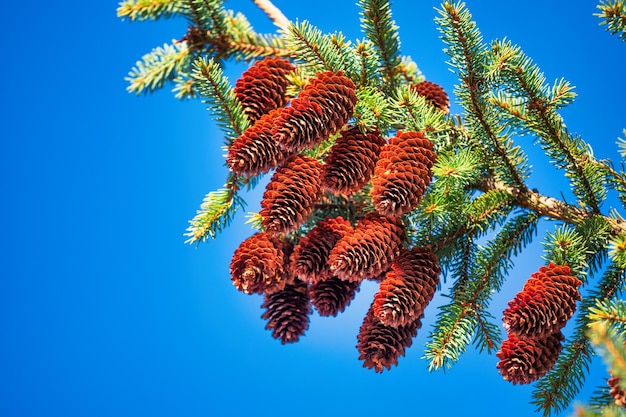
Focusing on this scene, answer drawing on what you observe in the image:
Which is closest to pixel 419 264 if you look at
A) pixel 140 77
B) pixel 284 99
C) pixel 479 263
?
pixel 479 263

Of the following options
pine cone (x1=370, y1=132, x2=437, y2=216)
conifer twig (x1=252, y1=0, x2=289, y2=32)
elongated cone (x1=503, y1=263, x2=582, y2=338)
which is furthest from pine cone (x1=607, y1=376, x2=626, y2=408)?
conifer twig (x1=252, y1=0, x2=289, y2=32)

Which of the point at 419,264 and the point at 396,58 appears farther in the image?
the point at 396,58

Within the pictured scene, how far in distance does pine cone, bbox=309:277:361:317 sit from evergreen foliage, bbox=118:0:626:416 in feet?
0.11

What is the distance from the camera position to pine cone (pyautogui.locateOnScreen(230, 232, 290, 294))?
64cm

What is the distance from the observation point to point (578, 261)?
1.93 ft

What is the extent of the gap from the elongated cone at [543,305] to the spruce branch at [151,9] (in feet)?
1.65

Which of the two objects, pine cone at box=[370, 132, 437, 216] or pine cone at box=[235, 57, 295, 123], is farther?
pine cone at box=[235, 57, 295, 123]

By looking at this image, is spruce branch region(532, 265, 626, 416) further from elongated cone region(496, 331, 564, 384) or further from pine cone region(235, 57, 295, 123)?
pine cone region(235, 57, 295, 123)

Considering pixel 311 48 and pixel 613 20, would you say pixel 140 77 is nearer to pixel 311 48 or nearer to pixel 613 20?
pixel 311 48

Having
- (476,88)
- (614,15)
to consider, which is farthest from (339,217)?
(614,15)

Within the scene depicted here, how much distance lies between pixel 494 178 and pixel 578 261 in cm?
14

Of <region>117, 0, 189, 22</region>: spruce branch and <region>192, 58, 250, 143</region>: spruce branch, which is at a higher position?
<region>117, 0, 189, 22</region>: spruce branch

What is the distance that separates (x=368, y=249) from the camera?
1.98 feet

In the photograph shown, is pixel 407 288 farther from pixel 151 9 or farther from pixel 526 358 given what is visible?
pixel 151 9
